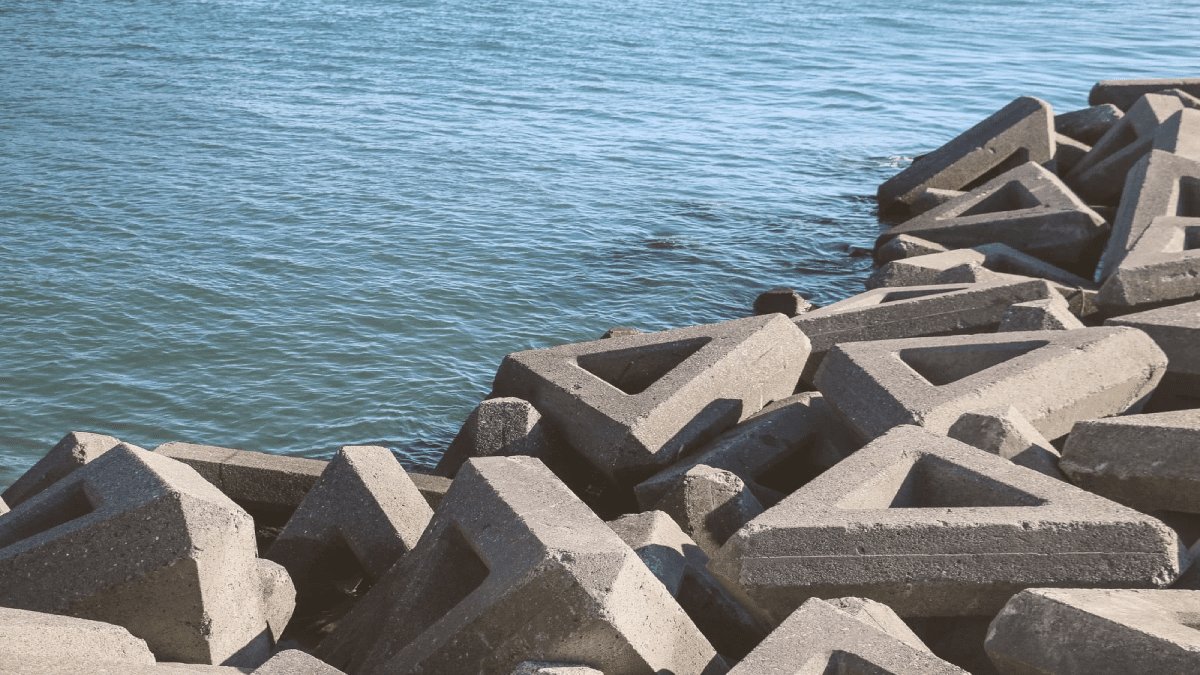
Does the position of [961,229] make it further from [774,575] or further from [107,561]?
[107,561]

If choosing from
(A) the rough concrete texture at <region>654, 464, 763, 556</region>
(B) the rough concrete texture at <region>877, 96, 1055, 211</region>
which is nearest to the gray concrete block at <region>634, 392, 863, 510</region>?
(A) the rough concrete texture at <region>654, 464, 763, 556</region>

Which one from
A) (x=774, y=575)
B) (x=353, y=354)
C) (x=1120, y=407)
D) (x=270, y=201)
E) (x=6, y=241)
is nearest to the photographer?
(x=774, y=575)

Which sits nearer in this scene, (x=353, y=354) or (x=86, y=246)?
(x=353, y=354)

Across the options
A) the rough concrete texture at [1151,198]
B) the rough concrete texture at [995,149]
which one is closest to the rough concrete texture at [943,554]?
the rough concrete texture at [1151,198]

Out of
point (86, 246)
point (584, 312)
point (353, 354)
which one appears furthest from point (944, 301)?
point (86, 246)

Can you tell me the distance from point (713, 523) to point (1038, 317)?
2298 mm

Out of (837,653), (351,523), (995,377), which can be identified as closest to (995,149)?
(995,377)

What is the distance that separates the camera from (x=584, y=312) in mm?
9266

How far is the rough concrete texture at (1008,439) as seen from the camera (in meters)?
4.07

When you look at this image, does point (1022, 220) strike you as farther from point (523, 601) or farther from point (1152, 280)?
point (523, 601)

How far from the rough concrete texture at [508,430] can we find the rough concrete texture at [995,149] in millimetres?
7225

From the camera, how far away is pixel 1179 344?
16.9 feet

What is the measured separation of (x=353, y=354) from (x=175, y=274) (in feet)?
7.42

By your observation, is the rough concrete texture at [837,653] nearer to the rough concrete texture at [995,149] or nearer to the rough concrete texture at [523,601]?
the rough concrete texture at [523,601]
